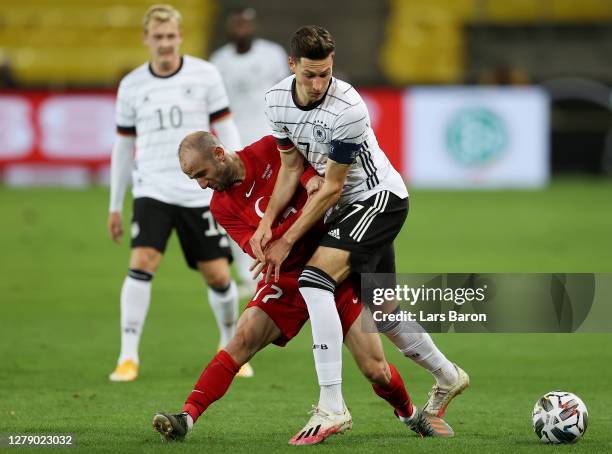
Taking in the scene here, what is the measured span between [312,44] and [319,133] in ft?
1.56

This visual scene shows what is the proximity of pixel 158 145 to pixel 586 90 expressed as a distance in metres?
16.2

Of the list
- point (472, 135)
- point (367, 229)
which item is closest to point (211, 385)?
point (367, 229)

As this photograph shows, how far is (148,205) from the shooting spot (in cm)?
821

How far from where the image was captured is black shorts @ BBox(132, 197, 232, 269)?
816cm

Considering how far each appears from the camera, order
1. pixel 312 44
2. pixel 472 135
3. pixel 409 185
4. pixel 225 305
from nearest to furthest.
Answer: pixel 312 44, pixel 225 305, pixel 472 135, pixel 409 185

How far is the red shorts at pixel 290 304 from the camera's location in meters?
6.06

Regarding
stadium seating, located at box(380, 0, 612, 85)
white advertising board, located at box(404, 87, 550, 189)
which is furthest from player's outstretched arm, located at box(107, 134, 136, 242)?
stadium seating, located at box(380, 0, 612, 85)

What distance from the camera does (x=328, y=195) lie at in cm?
588

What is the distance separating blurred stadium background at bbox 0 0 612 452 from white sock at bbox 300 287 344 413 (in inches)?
10.1

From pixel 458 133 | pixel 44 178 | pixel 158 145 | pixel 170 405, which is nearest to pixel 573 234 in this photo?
pixel 458 133

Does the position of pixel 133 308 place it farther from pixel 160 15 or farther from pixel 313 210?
pixel 313 210

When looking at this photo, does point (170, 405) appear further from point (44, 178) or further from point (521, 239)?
point (44, 178)

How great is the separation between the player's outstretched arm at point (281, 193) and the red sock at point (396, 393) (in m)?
0.86

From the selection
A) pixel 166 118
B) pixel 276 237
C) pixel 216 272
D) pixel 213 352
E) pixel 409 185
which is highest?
pixel 166 118
